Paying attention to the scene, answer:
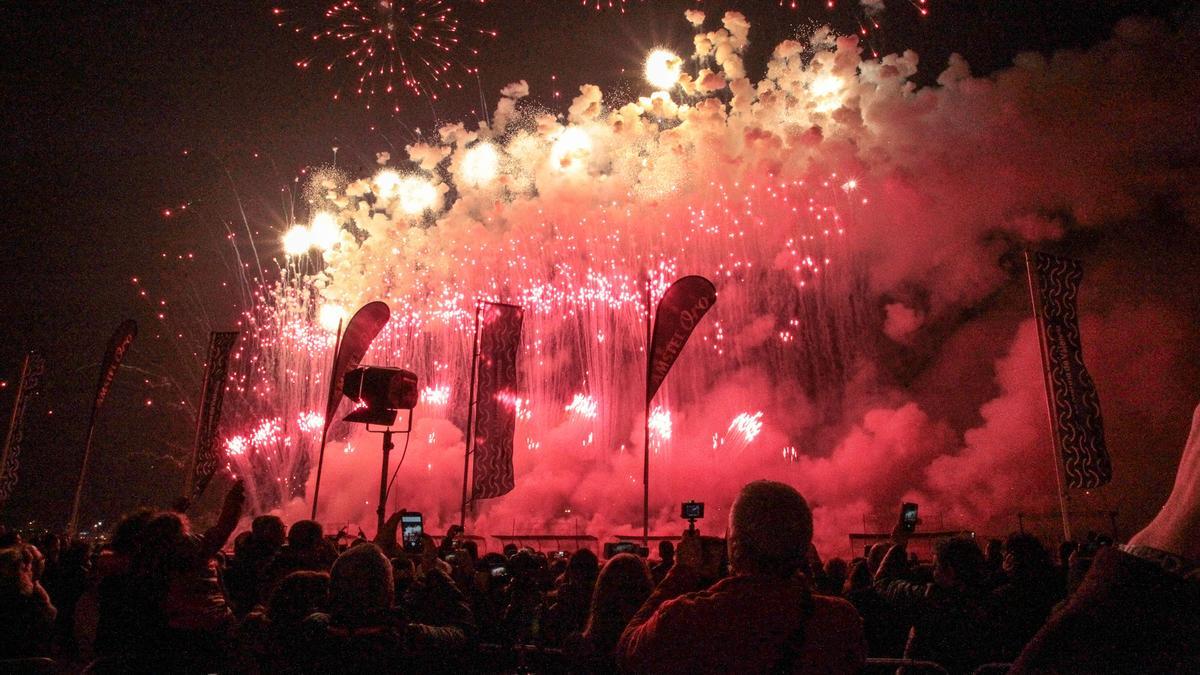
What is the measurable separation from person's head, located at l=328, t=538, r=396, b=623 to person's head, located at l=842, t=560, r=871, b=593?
4.02 meters

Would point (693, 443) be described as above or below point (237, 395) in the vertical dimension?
below

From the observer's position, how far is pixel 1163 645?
1.31 meters

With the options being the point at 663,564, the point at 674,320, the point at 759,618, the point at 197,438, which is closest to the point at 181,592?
the point at 759,618

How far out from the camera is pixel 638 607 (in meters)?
3.96

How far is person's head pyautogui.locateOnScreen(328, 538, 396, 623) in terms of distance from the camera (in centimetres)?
333

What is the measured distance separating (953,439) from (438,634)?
26910 mm

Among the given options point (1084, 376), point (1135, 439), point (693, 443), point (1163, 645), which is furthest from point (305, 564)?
point (693, 443)

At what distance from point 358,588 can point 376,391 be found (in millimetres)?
5051

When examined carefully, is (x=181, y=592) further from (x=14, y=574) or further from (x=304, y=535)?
(x=14, y=574)

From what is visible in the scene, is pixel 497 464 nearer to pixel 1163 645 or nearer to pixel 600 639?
pixel 600 639

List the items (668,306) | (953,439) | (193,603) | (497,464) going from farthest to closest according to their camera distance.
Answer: (953,439), (497,464), (668,306), (193,603)

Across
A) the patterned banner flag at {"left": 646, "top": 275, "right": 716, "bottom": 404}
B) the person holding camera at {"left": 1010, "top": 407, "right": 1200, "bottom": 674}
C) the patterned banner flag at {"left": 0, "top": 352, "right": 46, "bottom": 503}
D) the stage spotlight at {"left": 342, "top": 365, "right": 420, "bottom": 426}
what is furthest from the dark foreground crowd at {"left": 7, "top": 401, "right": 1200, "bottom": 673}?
the patterned banner flag at {"left": 0, "top": 352, "right": 46, "bottom": 503}

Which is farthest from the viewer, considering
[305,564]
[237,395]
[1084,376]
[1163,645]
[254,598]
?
[237,395]

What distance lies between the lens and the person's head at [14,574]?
15.3 feet
